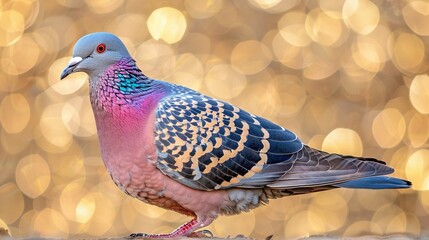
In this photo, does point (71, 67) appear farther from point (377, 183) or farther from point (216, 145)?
point (377, 183)

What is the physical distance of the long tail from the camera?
3887 mm

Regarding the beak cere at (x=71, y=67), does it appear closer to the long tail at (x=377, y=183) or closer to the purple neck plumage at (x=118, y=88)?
the purple neck plumage at (x=118, y=88)

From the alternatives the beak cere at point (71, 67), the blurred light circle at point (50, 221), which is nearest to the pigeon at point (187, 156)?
the beak cere at point (71, 67)

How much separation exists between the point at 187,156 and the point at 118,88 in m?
0.40

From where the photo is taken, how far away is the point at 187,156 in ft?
13.1

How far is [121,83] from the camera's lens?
13.1 feet

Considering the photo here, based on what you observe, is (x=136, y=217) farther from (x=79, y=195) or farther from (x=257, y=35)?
(x=257, y=35)

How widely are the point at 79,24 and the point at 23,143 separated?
0.96 meters

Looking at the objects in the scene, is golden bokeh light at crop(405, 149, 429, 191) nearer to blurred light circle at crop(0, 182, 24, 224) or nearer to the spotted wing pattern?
blurred light circle at crop(0, 182, 24, 224)

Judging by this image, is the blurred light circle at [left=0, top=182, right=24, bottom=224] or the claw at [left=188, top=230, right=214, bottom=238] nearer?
the claw at [left=188, top=230, right=214, bottom=238]

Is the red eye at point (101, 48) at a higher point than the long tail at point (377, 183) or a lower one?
higher

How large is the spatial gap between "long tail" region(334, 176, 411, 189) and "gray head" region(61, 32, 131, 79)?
1073 mm

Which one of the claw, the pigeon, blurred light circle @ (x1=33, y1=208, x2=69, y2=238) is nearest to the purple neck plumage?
the pigeon

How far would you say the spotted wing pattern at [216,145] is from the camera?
12.9ft
